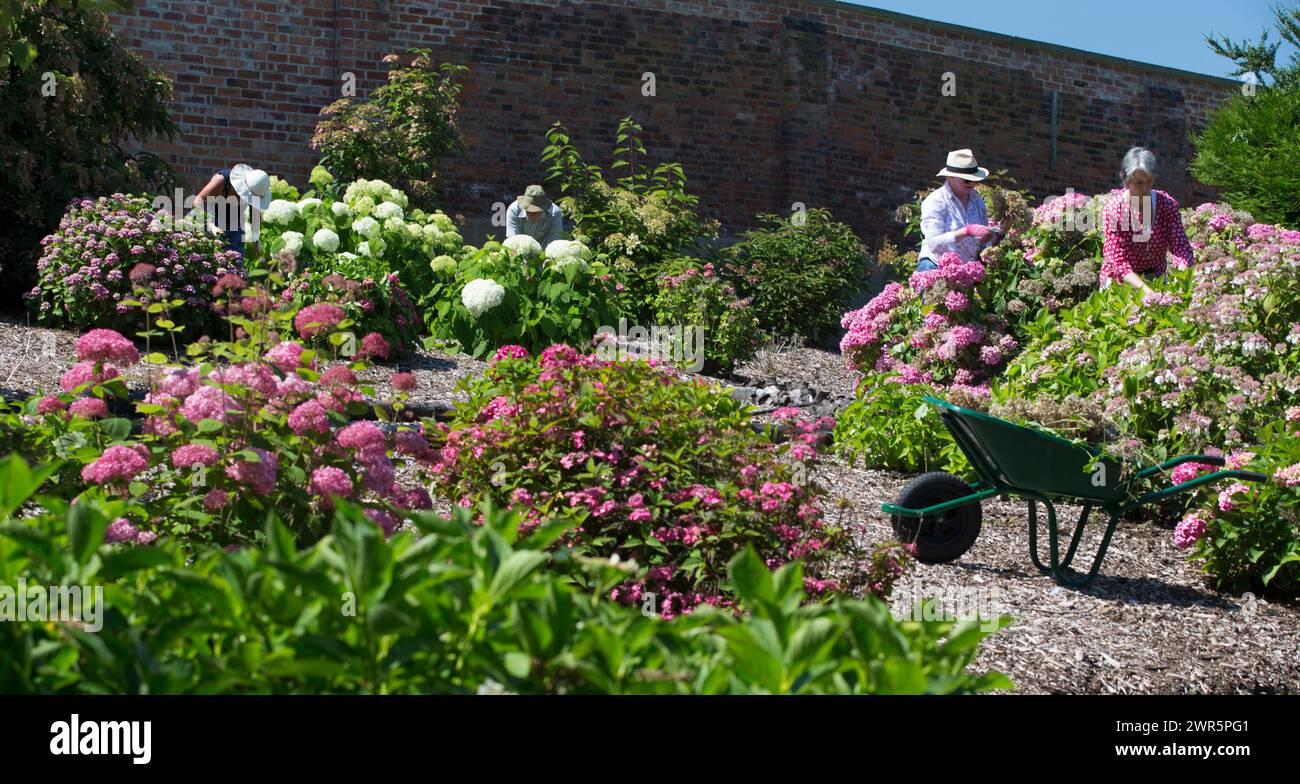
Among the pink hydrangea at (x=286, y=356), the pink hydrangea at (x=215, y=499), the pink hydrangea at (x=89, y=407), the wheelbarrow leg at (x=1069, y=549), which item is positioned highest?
the pink hydrangea at (x=286, y=356)

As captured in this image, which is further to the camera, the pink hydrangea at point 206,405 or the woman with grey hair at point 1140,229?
the woman with grey hair at point 1140,229

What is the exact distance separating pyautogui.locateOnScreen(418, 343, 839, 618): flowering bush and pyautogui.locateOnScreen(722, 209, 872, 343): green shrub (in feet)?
26.5

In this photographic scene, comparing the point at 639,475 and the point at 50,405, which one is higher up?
the point at 50,405

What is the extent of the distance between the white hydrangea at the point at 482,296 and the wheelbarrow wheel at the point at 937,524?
14.2ft

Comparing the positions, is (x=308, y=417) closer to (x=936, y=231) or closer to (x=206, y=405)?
(x=206, y=405)

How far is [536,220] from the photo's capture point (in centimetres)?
1122

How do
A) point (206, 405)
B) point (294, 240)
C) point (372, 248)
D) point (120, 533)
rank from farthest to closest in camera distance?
point (372, 248)
point (294, 240)
point (206, 405)
point (120, 533)

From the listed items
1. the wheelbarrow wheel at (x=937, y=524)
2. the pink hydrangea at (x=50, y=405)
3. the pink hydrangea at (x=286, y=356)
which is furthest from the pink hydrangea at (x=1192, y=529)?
the pink hydrangea at (x=50, y=405)

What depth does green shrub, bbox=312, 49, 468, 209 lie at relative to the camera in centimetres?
1236

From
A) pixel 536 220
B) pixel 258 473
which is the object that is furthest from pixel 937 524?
pixel 536 220

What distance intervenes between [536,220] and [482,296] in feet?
7.94

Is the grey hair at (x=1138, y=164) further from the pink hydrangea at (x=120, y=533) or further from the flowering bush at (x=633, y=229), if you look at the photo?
the pink hydrangea at (x=120, y=533)

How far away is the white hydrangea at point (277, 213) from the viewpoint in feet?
31.4
